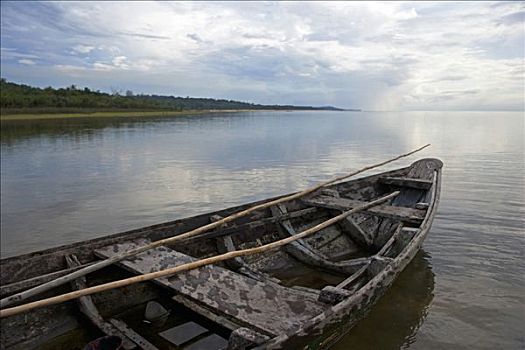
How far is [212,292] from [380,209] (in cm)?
359

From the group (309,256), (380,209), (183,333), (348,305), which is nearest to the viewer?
(348,305)

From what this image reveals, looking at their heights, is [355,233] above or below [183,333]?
above

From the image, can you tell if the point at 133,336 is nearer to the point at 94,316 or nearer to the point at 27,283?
the point at 94,316

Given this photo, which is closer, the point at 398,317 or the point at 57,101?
the point at 398,317

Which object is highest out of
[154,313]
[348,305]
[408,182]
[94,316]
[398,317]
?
[408,182]

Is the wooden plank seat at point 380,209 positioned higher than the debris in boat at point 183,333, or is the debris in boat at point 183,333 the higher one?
A: the wooden plank seat at point 380,209

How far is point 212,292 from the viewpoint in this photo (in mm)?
3752

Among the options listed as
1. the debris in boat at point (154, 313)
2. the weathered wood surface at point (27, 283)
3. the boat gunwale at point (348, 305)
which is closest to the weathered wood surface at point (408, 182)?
the boat gunwale at point (348, 305)

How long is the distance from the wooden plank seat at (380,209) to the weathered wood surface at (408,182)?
1.72 metres

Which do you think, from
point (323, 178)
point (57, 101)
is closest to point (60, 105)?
point (57, 101)

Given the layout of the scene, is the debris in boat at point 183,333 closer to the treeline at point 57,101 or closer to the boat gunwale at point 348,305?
the boat gunwale at point 348,305

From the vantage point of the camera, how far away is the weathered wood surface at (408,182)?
783cm

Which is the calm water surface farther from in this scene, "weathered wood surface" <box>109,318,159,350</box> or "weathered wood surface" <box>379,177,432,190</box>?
"weathered wood surface" <box>109,318,159,350</box>

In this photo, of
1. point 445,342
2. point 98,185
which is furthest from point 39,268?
point 98,185
